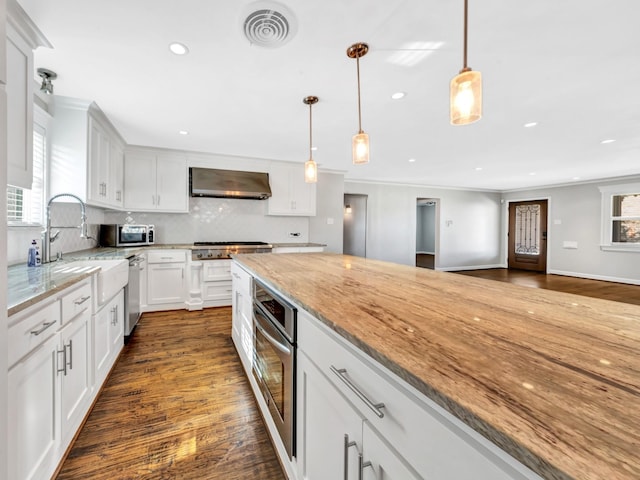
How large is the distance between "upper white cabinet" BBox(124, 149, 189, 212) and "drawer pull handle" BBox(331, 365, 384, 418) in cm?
415

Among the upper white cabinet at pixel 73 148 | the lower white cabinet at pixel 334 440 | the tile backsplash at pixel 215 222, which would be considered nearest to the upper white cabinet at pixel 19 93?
the upper white cabinet at pixel 73 148

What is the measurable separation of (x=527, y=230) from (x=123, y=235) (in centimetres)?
957

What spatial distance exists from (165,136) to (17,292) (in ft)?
9.47

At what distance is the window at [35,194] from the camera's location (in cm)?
235

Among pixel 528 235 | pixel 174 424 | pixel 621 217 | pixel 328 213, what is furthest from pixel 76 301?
pixel 528 235

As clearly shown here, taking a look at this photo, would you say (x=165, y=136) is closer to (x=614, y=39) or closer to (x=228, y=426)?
(x=228, y=426)

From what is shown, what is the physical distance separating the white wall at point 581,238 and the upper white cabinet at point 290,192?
21.7 ft

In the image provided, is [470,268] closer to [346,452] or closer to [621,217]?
[621,217]

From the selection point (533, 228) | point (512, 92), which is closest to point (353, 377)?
point (512, 92)

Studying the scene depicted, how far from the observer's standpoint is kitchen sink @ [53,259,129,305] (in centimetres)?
199

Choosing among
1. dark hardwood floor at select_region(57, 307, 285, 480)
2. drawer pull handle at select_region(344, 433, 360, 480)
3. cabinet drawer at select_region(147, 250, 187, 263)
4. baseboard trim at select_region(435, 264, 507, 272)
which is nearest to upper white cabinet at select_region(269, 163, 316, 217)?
cabinet drawer at select_region(147, 250, 187, 263)

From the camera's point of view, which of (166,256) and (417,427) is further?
(166,256)

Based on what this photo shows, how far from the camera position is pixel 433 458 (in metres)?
0.54

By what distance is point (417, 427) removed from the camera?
583 millimetres
